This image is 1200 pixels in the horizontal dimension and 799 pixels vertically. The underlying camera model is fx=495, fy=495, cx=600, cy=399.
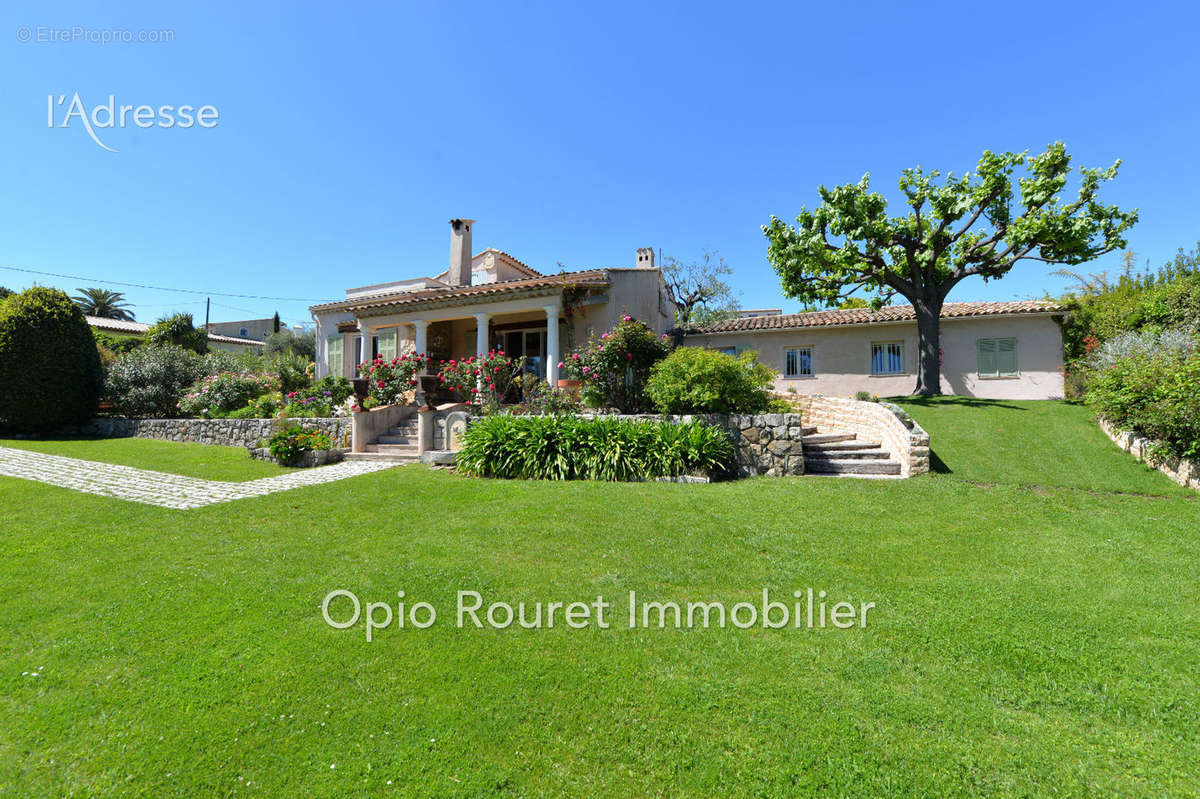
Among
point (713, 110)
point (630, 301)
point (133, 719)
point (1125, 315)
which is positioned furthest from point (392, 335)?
point (1125, 315)

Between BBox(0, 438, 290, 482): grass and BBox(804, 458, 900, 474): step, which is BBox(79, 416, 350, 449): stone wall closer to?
BBox(0, 438, 290, 482): grass

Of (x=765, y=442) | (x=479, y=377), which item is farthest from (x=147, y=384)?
(x=765, y=442)

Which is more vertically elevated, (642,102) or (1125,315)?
(642,102)

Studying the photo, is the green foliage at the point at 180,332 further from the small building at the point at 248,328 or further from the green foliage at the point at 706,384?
the green foliage at the point at 706,384

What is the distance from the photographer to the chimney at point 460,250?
1811 centimetres

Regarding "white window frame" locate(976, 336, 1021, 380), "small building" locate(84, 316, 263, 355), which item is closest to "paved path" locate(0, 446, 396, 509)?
"white window frame" locate(976, 336, 1021, 380)

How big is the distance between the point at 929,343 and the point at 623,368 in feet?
37.3

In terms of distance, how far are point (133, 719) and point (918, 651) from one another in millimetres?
4534

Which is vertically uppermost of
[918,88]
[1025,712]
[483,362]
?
[918,88]

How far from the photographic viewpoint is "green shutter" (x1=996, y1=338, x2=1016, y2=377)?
16.9 m

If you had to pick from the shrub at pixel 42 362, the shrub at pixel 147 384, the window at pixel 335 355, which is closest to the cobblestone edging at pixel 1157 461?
the window at pixel 335 355

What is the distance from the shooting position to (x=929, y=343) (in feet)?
53.3

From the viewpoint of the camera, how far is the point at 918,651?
3.24 m

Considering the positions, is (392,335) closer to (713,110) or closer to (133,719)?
(713,110)
